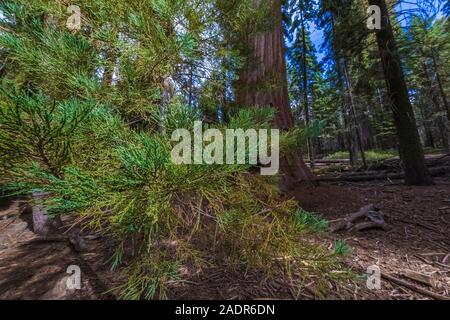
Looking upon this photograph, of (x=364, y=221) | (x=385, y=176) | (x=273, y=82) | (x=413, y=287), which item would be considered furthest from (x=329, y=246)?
(x=385, y=176)

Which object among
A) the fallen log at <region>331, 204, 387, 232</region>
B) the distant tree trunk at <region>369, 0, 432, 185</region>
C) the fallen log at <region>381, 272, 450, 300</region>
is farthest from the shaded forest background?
the distant tree trunk at <region>369, 0, 432, 185</region>

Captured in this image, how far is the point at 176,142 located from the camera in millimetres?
1289

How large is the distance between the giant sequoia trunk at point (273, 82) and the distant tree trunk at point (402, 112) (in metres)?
2.49

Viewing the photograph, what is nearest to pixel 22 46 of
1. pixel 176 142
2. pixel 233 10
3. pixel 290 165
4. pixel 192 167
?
pixel 176 142

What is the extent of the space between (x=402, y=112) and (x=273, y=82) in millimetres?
4093

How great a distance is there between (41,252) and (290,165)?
14.6ft

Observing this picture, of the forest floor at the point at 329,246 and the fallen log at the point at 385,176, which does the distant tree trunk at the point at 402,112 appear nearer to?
the forest floor at the point at 329,246

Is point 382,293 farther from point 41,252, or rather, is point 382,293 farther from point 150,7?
point 41,252

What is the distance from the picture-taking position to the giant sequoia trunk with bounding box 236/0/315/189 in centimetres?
296

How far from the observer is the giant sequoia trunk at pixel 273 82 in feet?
9.70

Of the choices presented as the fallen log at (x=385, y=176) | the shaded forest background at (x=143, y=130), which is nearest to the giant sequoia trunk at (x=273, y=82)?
the shaded forest background at (x=143, y=130)

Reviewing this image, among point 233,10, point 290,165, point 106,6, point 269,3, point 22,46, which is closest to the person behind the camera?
point 22,46
